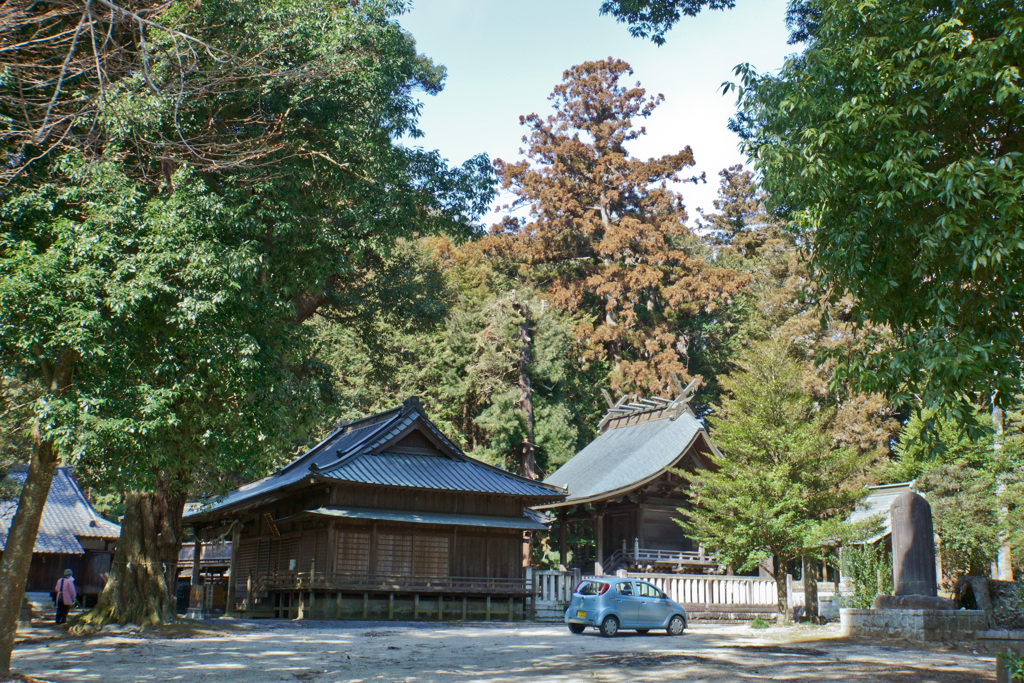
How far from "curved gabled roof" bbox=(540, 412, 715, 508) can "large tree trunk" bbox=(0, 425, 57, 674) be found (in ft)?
65.5

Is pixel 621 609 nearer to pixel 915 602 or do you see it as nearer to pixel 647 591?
pixel 647 591

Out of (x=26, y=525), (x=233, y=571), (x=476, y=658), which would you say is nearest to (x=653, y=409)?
(x=233, y=571)

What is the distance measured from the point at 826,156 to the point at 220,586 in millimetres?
29260

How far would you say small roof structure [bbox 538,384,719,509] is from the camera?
28656mm

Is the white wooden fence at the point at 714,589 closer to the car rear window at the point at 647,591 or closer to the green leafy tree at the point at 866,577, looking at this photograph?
the car rear window at the point at 647,591

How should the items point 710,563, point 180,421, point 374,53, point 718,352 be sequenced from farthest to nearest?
point 718,352 → point 710,563 → point 374,53 → point 180,421

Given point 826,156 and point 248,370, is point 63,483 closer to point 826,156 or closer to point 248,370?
point 248,370

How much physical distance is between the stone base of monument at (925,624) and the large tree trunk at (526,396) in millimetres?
25175

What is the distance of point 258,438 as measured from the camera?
42.4 feet

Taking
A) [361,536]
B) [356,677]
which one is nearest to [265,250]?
[356,677]

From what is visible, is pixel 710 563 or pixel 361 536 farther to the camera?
pixel 710 563

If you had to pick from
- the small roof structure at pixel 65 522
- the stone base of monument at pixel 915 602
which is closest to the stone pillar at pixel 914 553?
the stone base of monument at pixel 915 602

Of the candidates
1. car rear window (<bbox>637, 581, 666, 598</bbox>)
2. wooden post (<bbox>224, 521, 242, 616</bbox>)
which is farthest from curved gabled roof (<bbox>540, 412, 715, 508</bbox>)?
wooden post (<bbox>224, 521, 242, 616</bbox>)

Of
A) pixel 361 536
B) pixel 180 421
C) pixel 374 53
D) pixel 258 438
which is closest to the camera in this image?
pixel 180 421
